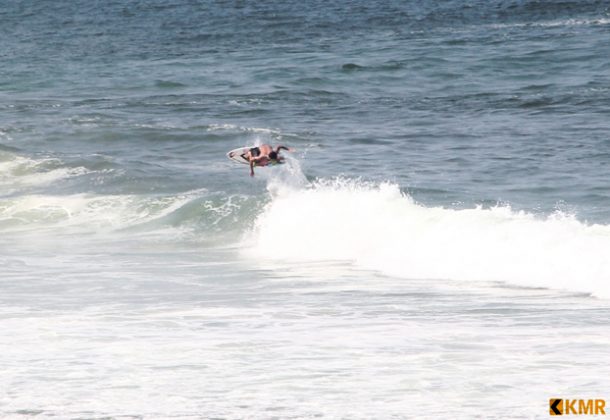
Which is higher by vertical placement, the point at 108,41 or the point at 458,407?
the point at 108,41

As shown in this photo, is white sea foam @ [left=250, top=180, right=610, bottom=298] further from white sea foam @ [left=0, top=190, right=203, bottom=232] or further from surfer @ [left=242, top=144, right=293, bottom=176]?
white sea foam @ [left=0, top=190, right=203, bottom=232]

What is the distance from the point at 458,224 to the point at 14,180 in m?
10.7

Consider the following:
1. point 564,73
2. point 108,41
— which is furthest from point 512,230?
point 108,41

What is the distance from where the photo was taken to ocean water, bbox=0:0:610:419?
13.3m

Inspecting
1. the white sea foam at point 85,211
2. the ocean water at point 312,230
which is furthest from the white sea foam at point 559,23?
the white sea foam at point 85,211

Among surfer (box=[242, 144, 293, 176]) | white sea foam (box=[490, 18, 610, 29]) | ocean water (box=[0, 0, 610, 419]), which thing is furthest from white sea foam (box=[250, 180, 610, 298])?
white sea foam (box=[490, 18, 610, 29])

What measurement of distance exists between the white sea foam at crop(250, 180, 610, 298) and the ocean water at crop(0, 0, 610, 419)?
59 millimetres

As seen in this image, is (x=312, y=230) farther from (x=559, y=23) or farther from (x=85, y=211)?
(x=559, y=23)

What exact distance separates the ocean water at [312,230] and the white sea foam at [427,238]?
6cm

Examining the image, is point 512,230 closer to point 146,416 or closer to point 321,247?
point 321,247

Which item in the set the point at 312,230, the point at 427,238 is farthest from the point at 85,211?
the point at 427,238

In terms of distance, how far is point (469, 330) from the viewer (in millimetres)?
15227

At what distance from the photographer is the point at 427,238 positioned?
21469 mm

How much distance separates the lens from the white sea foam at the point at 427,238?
18.9 m
